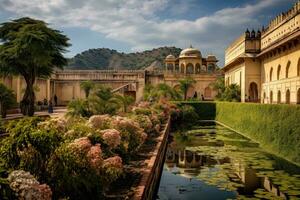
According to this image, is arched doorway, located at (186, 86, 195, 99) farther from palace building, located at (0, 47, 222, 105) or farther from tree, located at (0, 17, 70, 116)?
tree, located at (0, 17, 70, 116)

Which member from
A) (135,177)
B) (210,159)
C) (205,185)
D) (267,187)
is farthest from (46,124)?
(210,159)

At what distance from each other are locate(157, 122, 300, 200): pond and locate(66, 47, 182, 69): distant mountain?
8617cm

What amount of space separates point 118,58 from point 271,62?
80.6 m

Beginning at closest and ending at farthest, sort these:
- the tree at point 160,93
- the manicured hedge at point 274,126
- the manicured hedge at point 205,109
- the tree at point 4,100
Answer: the manicured hedge at point 274,126, the tree at point 4,100, the tree at point 160,93, the manicured hedge at point 205,109

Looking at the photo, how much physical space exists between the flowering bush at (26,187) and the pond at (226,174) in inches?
213

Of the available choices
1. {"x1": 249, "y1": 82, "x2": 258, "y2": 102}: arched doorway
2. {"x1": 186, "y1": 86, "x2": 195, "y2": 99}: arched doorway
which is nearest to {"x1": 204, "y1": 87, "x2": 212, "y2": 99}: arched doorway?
{"x1": 186, "y1": 86, "x2": 195, "y2": 99}: arched doorway

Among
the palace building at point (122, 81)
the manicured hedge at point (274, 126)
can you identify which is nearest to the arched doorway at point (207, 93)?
the palace building at point (122, 81)

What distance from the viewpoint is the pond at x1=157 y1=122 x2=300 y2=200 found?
30.9 ft

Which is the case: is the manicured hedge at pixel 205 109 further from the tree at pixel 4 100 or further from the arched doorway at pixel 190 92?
the tree at pixel 4 100

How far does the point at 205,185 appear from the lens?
10203 mm

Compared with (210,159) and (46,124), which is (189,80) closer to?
(210,159)

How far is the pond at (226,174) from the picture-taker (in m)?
9.42

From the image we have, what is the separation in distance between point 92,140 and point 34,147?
106 inches

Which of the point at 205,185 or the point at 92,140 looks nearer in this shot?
the point at 92,140
